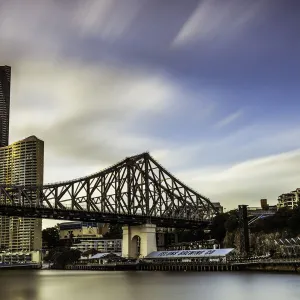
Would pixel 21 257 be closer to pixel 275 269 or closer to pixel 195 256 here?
pixel 195 256

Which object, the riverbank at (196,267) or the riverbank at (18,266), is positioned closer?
the riverbank at (196,267)

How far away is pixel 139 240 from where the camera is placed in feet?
428

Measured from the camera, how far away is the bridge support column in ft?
411

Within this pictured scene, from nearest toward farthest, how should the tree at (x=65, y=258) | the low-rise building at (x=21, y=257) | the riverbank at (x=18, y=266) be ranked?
the tree at (x=65, y=258) < the riverbank at (x=18, y=266) < the low-rise building at (x=21, y=257)

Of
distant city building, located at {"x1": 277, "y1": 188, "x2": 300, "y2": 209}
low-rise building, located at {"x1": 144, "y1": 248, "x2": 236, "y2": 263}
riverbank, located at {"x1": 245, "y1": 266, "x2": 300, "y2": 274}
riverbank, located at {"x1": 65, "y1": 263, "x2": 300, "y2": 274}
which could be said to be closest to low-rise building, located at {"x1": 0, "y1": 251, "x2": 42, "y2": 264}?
riverbank, located at {"x1": 65, "y1": 263, "x2": 300, "y2": 274}

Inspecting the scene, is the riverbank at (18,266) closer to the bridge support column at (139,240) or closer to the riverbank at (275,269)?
the bridge support column at (139,240)

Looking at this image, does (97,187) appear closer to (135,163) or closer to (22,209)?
(135,163)

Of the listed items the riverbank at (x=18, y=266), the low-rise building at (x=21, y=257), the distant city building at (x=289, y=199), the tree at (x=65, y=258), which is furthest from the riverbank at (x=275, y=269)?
the low-rise building at (x=21, y=257)

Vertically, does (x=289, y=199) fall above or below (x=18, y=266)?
above

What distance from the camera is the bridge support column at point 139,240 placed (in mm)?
125125

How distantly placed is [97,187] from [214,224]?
3362 cm

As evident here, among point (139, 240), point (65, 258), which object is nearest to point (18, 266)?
point (65, 258)

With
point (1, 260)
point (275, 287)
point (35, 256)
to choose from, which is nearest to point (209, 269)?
point (275, 287)

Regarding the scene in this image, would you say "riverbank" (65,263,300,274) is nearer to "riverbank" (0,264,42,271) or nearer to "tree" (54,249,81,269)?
"tree" (54,249,81,269)
